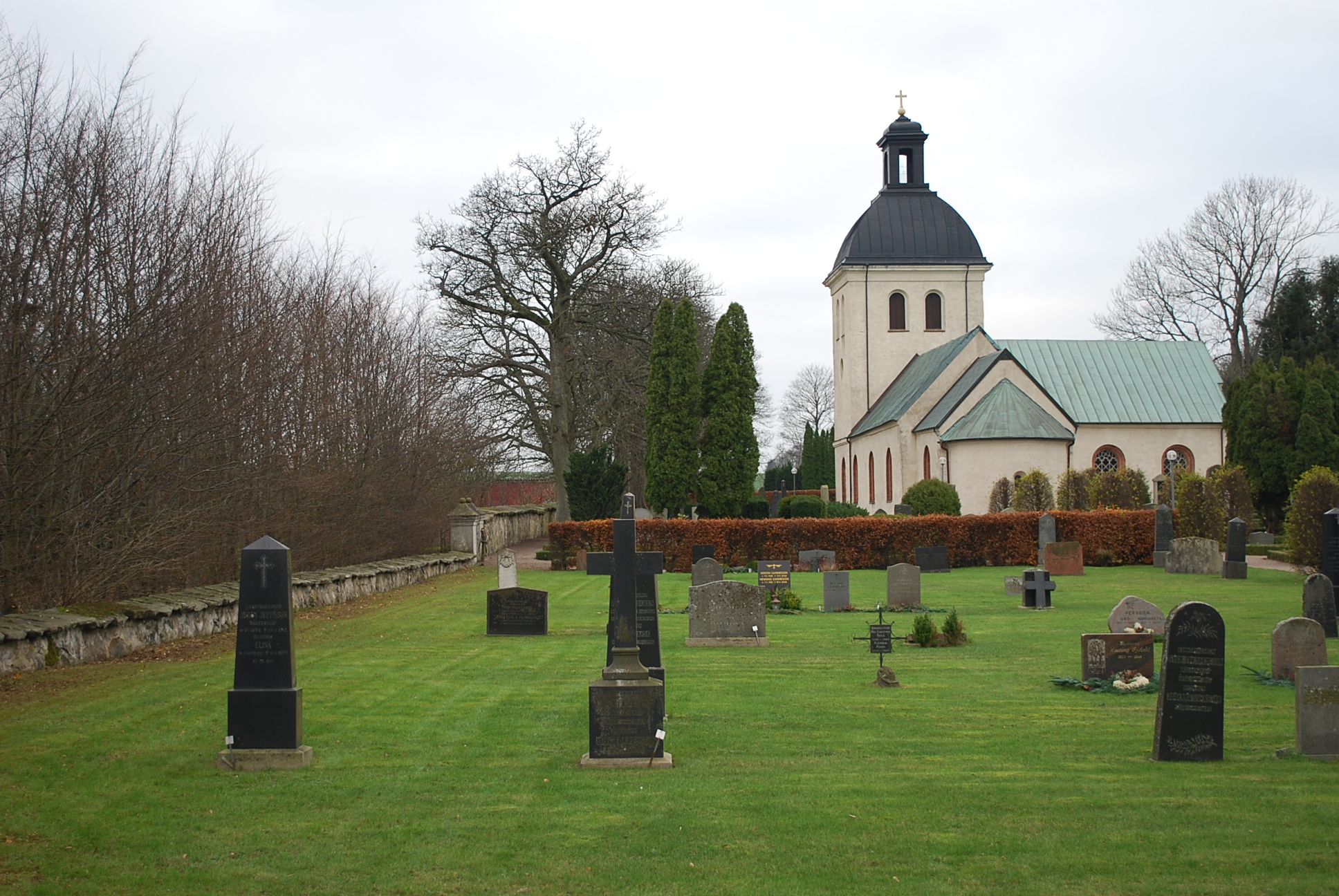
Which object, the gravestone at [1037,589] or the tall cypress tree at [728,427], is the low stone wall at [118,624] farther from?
the tall cypress tree at [728,427]

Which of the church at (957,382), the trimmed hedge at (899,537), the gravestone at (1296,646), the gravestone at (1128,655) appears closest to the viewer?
the gravestone at (1296,646)

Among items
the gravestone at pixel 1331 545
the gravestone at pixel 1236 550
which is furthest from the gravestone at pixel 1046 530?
the gravestone at pixel 1331 545

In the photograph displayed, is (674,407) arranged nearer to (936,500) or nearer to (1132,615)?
(936,500)

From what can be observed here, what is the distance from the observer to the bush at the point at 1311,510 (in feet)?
68.7

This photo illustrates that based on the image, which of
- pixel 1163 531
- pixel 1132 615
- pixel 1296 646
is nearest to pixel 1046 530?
pixel 1163 531

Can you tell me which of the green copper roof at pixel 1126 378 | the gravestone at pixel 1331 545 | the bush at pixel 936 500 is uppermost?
the green copper roof at pixel 1126 378

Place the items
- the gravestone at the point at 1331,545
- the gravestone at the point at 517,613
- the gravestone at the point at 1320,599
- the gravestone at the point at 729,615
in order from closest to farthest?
1. the gravestone at the point at 1320,599
2. the gravestone at the point at 729,615
3. the gravestone at the point at 517,613
4. the gravestone at the point at 1331,545

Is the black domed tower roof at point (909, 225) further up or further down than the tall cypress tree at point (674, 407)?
further up

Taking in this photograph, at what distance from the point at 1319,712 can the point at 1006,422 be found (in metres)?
30.9

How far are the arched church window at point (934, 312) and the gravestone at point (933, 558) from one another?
26024 millimetres

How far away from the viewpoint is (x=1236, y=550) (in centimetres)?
2162

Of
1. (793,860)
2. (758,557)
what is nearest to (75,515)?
(793,860)

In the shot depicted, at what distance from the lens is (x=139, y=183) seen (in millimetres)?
13773

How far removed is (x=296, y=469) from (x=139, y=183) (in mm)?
7088
